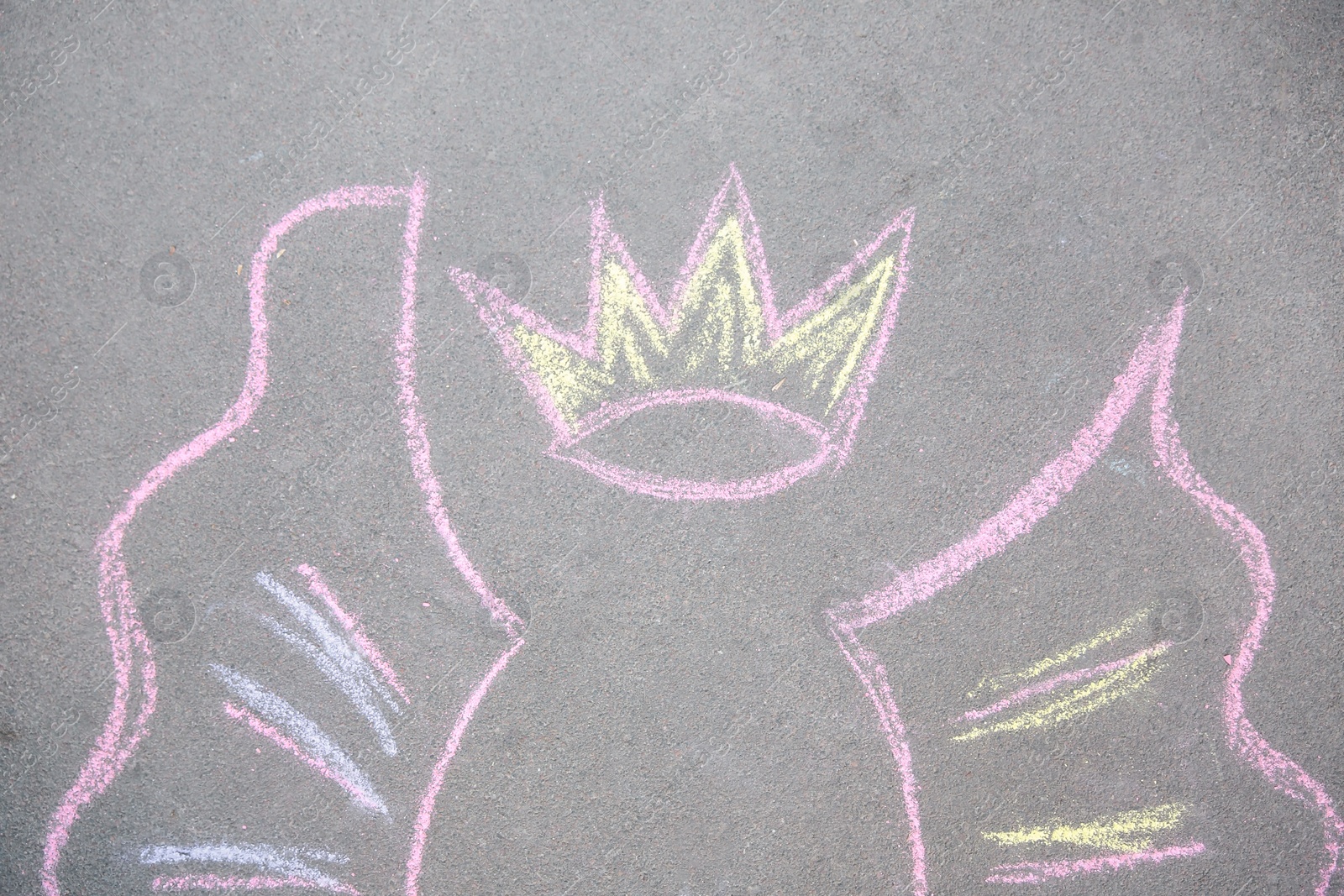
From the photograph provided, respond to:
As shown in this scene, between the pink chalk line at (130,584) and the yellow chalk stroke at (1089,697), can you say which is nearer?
the pink chalk line at (130,584)

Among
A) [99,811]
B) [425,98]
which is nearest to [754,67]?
[425,98]

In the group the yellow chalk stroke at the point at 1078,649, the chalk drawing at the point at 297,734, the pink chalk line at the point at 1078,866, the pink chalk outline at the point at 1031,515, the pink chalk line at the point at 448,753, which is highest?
the chalk drawing at the point at 297,734

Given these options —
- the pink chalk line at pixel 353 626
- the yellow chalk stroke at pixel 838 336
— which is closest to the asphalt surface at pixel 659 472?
the pink chalk line at pixel 353 626

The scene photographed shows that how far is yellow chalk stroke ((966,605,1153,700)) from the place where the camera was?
3025 millimetres

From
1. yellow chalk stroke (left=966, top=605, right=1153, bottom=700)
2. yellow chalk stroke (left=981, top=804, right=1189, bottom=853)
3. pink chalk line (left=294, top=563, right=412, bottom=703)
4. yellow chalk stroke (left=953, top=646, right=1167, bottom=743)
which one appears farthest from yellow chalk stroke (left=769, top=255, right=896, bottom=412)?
yellow chalk stroke (left=981, top=804, right=1189, bottom=853)

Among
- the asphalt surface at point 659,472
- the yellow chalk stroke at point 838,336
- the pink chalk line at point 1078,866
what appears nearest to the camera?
the asphalt surface at point 659,472

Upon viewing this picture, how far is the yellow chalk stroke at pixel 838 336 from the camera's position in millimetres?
2943

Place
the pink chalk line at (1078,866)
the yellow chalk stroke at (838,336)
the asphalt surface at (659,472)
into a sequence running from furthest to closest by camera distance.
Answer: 1. the pink chalk line at (1078,866)
2. the yellow chalk stroke at (838,336)
3. the asphalt surface at (659,472)

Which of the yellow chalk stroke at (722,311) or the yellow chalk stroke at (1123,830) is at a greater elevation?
the yellow chalk stroke at (722,311)

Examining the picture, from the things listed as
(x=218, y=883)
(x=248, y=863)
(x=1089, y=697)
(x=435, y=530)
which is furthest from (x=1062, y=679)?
(x=218, y=883)

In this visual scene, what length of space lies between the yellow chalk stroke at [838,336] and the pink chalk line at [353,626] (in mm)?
1921

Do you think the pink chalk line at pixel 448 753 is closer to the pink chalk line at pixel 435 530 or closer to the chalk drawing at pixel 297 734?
the pink chalk line at pixel 435 530

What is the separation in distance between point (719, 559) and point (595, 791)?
105 centimetres

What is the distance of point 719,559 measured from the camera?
296cm
